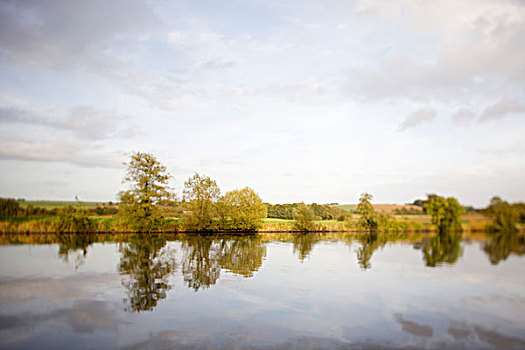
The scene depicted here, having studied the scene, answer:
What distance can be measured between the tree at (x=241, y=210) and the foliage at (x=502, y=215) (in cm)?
5627

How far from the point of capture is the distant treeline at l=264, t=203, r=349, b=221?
55.5 metres

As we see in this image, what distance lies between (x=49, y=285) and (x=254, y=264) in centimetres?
943

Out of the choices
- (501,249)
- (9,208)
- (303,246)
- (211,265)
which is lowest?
(303,246)

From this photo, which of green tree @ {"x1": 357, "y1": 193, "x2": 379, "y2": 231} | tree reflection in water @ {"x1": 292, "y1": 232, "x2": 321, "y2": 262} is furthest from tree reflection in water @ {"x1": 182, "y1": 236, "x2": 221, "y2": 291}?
green tree @ {"x1": 357, "y1": 193, "x2": 379, "y2": 231}

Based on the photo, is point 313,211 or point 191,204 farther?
point 313,211

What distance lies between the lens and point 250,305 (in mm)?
9922

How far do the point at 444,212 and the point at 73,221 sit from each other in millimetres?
65519

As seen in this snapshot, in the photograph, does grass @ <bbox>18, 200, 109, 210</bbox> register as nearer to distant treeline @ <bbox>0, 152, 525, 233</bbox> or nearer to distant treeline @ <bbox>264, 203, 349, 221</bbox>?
distant treeline @ <bbox>0, 152, 525, 233</bbox>

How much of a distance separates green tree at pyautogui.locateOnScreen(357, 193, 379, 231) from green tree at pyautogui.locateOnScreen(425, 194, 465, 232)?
616 inches

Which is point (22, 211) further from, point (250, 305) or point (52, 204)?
point (250, 305)

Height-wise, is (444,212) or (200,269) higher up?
(444,212)

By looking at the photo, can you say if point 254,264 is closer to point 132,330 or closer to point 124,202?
point 132,330

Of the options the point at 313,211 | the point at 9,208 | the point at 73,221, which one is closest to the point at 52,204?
the point at 9,208

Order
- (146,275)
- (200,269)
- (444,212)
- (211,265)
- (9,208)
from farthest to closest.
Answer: (444,212)
(9,208)
(211,265)
(200,269)
(146,275)
